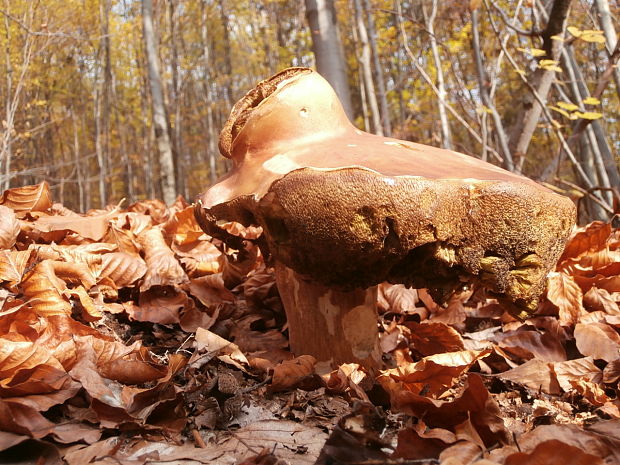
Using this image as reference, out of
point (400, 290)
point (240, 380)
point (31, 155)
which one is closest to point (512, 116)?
point (400, 290)

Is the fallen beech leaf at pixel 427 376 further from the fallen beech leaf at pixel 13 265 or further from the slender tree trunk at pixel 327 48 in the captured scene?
the slender tree trunk at pixel 327 48

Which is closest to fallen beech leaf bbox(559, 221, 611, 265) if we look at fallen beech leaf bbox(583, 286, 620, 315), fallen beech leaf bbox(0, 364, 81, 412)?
fallen beech leaf bbox(583, 286, 620, 315)

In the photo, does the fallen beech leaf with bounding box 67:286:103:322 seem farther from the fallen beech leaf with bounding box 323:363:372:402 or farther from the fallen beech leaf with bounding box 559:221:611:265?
the fallen beech leaf with bounding box 559:221:611:265

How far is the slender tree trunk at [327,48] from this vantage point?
4.11m

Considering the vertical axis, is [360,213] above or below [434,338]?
above

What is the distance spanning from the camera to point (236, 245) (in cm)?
194

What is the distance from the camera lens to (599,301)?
2.15m

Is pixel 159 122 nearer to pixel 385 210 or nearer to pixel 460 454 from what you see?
pixel 385 210

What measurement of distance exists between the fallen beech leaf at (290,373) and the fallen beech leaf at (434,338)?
0.63 meters

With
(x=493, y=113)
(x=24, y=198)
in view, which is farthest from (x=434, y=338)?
(x=493, y=113)

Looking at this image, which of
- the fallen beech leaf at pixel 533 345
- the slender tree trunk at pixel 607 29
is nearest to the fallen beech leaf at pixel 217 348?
the fallen beech leaf at pixel 533 345

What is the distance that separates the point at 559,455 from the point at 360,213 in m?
0.66

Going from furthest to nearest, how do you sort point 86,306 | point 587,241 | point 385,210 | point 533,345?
point 587,241 < point 533,345 < point 86,306 < point 385,210

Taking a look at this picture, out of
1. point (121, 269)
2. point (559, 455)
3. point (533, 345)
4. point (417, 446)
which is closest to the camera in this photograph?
point (559, 455)
